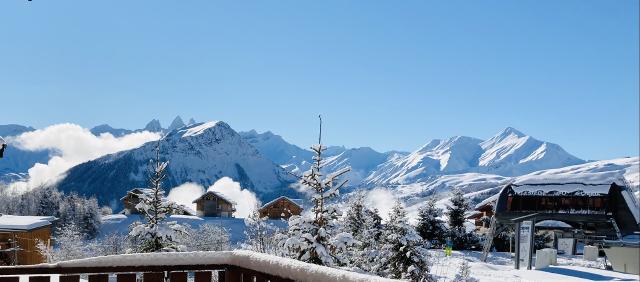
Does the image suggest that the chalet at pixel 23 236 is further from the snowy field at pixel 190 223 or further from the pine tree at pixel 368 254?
the snowy field at pixel 190 223

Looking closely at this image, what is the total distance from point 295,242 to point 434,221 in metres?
28.1

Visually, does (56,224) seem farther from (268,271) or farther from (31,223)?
(268,271)

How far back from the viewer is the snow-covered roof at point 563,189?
24.0 meters

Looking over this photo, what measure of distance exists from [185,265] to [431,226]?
40453mm

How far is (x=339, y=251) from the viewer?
18.4m

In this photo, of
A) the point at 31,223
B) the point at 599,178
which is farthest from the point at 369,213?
the point at 31,223

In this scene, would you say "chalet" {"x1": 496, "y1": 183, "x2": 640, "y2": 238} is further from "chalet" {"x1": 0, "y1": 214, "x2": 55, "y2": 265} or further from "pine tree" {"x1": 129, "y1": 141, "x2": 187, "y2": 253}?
"chalet" {"x1": 0, "y1": 214, "x2": 55, "y2": 265}

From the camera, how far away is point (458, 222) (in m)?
46.4

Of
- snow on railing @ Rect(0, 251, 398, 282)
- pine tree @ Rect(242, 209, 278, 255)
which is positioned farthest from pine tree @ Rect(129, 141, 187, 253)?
snow on railing @ Rect(0, 251, 398, 282)

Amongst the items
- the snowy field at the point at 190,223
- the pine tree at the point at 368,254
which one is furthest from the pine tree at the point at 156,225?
the snowy field at the point at 190,223

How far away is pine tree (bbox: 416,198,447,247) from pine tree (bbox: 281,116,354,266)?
25511mm

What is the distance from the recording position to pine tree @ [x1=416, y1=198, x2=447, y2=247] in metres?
43.1

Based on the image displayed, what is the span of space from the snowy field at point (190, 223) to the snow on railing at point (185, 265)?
244 ft

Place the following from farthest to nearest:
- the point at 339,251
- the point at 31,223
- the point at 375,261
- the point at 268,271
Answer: the point at 31,223, the point at 375,261, the point at 339,251, the point at 268,271
